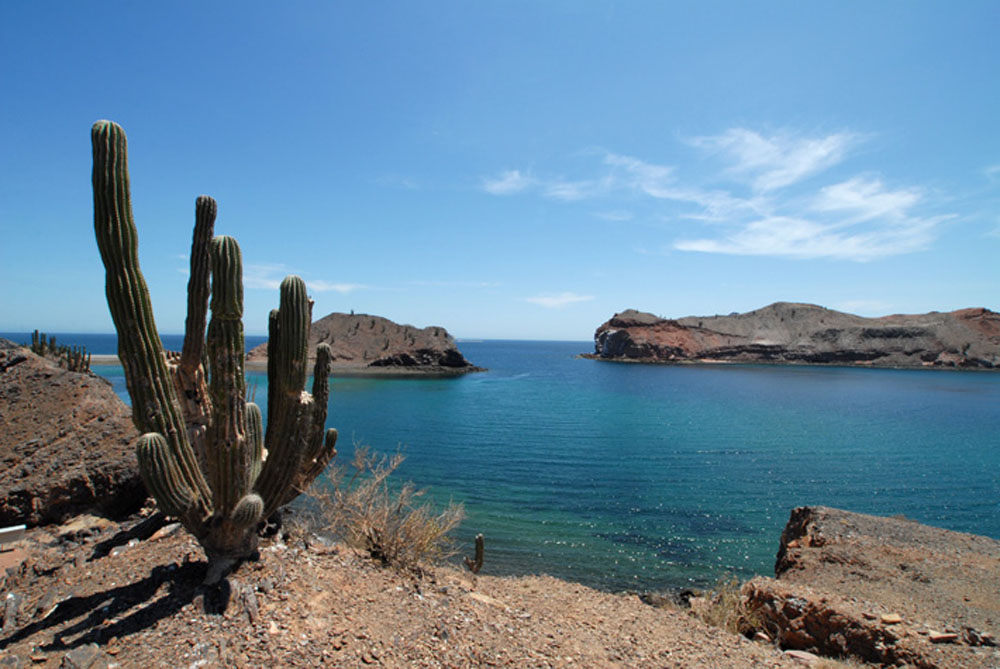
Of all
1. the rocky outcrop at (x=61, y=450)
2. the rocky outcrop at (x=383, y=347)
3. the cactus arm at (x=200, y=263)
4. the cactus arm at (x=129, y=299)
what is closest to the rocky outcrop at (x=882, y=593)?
the cactus arm at (x=129, y=299)

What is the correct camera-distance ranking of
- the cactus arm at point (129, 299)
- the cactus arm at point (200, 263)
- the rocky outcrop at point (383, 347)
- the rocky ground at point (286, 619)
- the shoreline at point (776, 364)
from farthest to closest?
the shoreline at point (776, 364) < the rocky outcrop at point (383, 347) < the cactus arm at point (200, 263) < the cactus arm at point (129, 299) < the rocky ground at point (286, 619)

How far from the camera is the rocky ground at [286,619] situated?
4.59 metres

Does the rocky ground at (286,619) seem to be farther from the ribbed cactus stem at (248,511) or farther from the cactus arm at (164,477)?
the cactus arm at (164,477)

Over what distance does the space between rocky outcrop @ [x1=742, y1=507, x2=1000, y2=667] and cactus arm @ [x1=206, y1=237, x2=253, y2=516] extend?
7.87 m

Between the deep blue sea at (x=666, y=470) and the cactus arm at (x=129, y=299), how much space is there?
834 cm

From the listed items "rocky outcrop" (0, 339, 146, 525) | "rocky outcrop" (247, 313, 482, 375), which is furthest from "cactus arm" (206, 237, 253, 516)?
"rocky outcrop" (247, 313, 482, 375)

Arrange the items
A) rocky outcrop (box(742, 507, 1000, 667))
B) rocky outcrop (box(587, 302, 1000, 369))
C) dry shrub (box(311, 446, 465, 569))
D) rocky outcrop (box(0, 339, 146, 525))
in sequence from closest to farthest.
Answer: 1. rocky outcrop (box(742, 507, 1000, 667))
2. dry shrub (box(311, 446, 465, 569))
3. rocky outcrop (box(0, 339, 146, 525))
4. rocky outcrop (box(587, 302, 1000, 369))

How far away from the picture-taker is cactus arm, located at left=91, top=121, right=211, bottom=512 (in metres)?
5.05

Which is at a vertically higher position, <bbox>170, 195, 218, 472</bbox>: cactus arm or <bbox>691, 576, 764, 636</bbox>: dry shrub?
<bbox>170, 195, 218, 472</bbox>: cactus arm

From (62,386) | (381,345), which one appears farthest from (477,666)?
(381,345)

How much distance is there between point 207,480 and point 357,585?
2166 mm

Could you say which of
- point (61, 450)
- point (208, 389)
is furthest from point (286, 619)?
point (61, 450)

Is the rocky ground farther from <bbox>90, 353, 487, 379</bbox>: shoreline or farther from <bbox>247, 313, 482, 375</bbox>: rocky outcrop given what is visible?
<bbox>247, 313, 482, 375</bbox>: rocky outcrop

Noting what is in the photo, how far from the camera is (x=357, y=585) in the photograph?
6.26 metres
